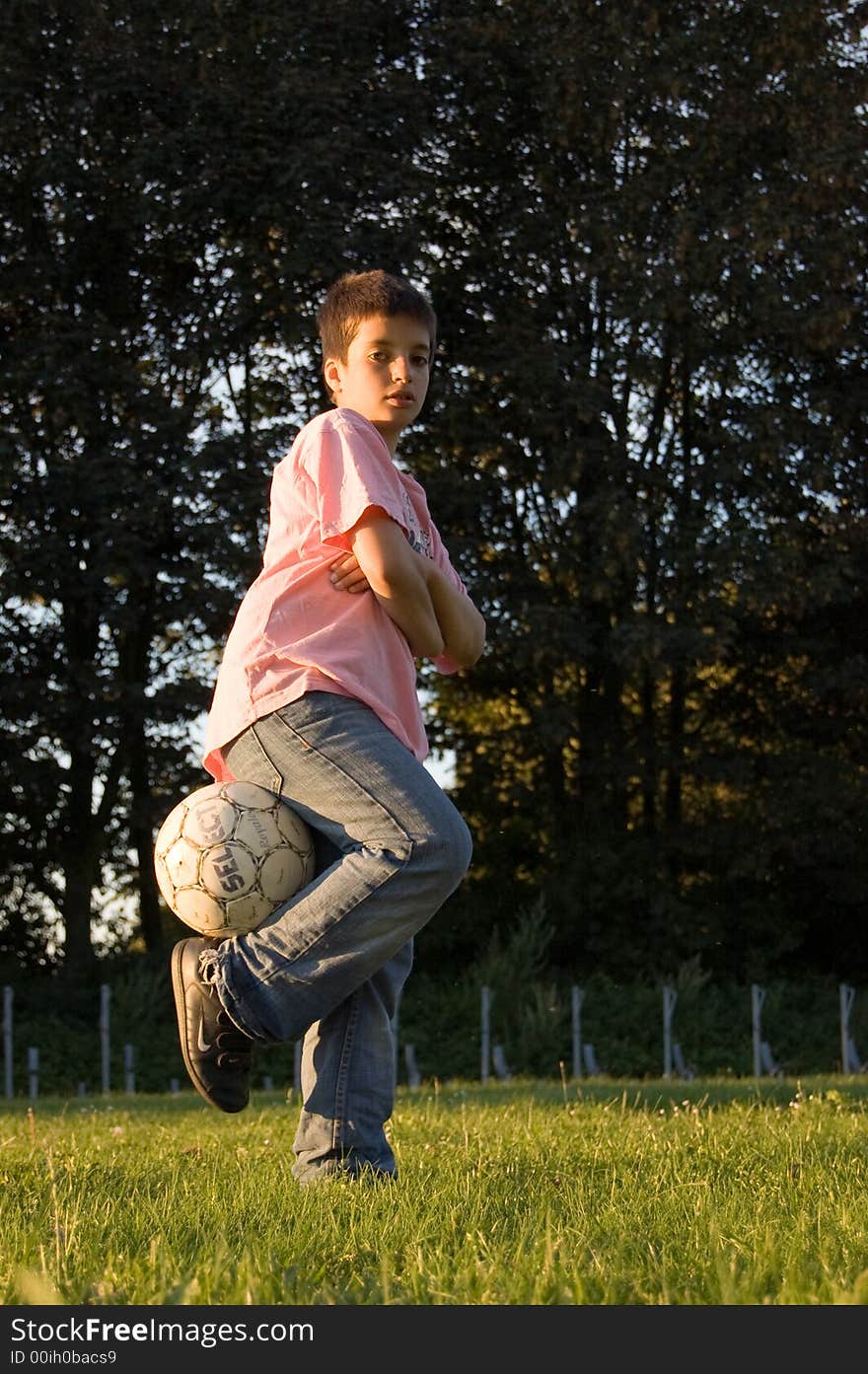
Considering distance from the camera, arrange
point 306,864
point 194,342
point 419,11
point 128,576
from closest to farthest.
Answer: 1. point 306,864
2. point 128,576
3. point 194,342
4. point 419,11

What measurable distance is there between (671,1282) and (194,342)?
19269 millimetres

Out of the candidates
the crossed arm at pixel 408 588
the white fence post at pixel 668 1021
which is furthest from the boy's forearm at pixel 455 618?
the white fence post at pixel 668 1021

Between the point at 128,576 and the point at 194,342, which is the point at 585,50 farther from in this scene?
the point at 128,576

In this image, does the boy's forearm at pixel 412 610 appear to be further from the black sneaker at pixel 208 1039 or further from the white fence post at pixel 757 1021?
the white fence post at pixel 757 1021

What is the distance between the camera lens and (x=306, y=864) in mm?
4051

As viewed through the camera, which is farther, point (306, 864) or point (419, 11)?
point (419, 11)

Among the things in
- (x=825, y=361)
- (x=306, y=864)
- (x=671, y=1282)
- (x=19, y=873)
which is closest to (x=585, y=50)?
(x=825, y=361)

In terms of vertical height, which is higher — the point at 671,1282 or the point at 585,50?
the point at 585,50

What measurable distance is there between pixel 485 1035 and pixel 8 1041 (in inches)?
207

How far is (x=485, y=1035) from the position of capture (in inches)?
753

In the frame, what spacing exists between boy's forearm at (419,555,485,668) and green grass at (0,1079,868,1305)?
1.26 metres

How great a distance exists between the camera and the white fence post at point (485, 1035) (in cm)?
1903

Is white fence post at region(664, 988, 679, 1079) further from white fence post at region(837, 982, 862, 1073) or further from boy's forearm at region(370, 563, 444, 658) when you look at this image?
boy's forearm at region(370, 563, 444, 658)

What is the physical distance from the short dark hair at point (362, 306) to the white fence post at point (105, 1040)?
50.5ft
